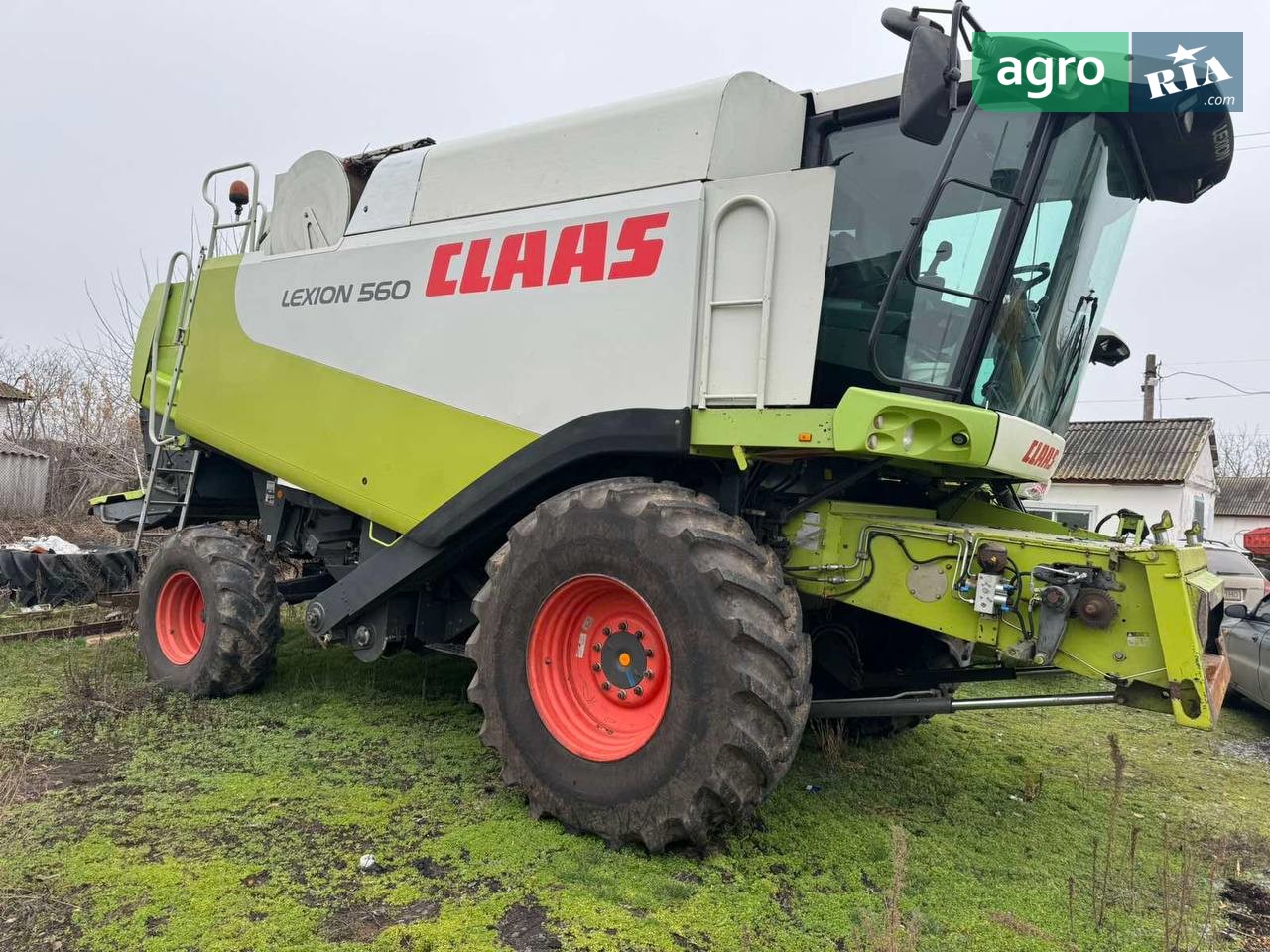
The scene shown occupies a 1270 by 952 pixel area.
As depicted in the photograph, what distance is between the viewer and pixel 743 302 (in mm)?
3619

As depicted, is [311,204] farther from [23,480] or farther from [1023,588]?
[23,480]

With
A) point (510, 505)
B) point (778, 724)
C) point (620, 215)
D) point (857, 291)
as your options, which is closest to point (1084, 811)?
point (778, 724)

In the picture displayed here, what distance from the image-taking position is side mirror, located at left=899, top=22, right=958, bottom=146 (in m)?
3.07

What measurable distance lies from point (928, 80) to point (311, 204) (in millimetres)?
3964

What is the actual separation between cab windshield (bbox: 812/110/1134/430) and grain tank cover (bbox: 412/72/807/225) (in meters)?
0.31

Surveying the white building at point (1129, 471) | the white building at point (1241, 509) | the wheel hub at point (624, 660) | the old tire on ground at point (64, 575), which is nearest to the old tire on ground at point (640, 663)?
the wheel hub at point (624, 660)

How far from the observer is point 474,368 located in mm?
4426

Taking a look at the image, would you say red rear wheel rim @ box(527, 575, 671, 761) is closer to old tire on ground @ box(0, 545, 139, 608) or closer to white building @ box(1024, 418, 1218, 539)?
old tire on ground @ box(0, 545, 139, 608)

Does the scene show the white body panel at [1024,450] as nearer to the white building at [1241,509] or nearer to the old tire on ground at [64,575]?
the old tire on ground at [64,575]

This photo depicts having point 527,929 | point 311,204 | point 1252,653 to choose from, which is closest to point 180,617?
point 311,204

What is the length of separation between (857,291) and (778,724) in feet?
6.06

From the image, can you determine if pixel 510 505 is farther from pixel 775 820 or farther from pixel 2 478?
pixel 2 478

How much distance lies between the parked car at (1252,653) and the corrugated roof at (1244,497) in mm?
34099

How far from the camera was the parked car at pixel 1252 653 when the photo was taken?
6746 millimetres
